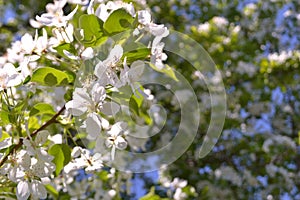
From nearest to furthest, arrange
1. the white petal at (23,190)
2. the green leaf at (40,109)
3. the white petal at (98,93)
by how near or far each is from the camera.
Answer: the white petal at (98,93) < the white petal at (23,190) < the green leaf at (40,109)

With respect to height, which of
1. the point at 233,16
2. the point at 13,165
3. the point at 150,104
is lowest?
the point at 13,165

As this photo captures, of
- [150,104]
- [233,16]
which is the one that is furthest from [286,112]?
[150,104]

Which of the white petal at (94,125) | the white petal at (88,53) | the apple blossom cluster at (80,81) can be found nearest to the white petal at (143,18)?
the apple blossom cluster at (80,81)

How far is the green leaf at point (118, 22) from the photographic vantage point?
3.26 feet

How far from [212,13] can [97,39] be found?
122 inches

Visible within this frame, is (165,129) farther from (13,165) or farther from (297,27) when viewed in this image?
(13,165)

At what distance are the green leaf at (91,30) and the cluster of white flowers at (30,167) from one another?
221 mm

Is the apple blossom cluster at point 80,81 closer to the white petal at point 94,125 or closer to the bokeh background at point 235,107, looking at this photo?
the white petal at point 94,125

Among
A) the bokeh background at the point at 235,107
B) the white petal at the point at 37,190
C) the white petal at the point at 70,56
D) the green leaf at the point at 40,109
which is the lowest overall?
the white petal at the point at 37,190

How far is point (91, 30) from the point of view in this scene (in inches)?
39.9

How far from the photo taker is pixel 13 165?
1038 mm

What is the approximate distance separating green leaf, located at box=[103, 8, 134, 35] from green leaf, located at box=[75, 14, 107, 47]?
15 mm

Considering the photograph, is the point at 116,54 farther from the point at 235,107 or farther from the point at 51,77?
the point at 235,107

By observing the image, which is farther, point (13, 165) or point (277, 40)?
point (277, 40)
